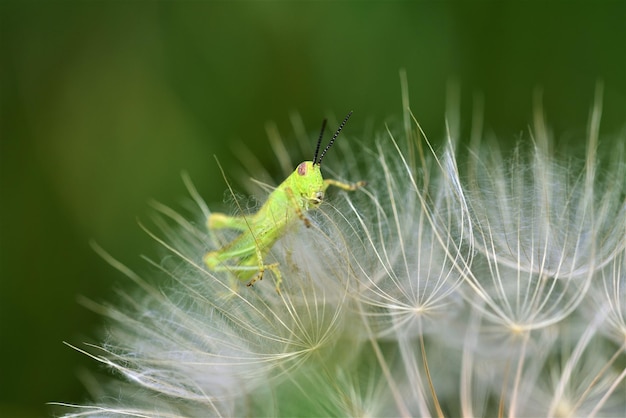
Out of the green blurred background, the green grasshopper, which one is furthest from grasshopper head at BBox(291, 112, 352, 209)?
the green blurred background

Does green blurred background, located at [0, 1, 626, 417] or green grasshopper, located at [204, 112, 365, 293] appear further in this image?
green blurred background, located at [0, 1, 626, 417]

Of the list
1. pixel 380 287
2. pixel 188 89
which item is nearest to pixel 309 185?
pixel 380 287

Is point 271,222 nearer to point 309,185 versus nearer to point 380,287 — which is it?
point 309,185

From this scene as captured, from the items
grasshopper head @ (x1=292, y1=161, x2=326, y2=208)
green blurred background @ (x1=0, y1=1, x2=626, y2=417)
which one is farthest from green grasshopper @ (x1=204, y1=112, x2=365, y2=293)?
green blurred background @ (x1=0, y1=1, x2=626, y2=417)

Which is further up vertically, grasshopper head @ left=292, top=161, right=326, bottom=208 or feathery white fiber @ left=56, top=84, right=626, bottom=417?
grasshopper head @ left=292, top=161, right=326, bottom=208

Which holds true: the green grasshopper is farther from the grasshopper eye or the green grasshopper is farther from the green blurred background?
the green blurred background

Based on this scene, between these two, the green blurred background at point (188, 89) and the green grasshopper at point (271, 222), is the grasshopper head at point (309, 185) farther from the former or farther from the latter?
the green blurred background at point (188, 89)

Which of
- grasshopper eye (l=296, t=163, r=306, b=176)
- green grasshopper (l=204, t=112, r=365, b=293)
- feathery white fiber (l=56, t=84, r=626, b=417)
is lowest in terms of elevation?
feathery white fiber (l=56, t=84, r=626, b=417)

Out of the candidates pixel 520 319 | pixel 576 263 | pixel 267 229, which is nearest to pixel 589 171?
pixel 576 263
